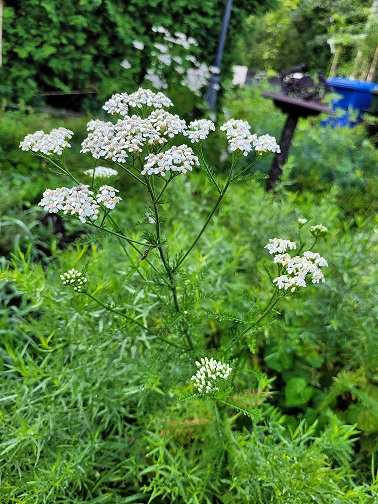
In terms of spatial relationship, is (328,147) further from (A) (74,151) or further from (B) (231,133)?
(B) (231,133)

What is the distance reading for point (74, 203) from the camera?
2.99 ft

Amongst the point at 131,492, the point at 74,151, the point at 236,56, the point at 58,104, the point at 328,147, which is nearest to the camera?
the point at 131,492

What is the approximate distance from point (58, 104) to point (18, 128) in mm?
1475

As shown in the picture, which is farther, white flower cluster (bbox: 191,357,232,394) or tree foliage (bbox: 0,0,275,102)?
tree foliage (bbox: 0,0,275,102)

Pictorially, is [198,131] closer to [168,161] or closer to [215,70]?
[168,161]

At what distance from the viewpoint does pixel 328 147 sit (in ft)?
12.9

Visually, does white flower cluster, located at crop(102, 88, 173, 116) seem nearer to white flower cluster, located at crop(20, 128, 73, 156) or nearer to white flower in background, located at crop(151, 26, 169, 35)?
white flower cluster, located at crop(20, 128, 73, 156)

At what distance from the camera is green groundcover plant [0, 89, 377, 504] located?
0.97 meters

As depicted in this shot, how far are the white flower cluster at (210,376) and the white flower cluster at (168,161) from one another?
0.44 metres

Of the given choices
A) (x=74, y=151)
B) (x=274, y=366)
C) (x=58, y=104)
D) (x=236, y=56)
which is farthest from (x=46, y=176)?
(x=236, y=56)

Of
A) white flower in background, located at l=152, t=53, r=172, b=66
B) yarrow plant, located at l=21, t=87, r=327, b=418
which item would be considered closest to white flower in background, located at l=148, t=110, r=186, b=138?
yarrow plant, located at l=21, t=87, r=327, b=418

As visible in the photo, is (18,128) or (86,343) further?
(18,128)

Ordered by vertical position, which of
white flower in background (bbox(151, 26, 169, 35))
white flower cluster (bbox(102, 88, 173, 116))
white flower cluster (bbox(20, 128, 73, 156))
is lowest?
white flower cluster (bbox(20, 128, 73, 156))

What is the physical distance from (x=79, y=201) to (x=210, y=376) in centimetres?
48
